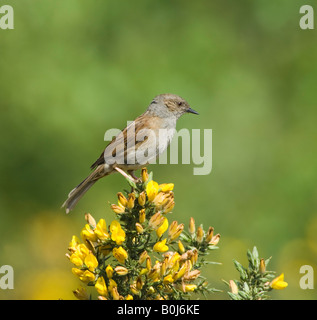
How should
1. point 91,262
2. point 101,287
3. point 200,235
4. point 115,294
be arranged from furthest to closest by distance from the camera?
point 200,235, point 91,262, point 101,287, point 115,294

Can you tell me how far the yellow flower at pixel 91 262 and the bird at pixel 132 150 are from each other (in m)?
2.06

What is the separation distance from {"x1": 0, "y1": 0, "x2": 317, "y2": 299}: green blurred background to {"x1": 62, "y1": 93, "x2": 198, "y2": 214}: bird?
1.39 meters

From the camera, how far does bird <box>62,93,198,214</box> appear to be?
5.25 meters

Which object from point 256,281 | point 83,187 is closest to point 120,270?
point 256,281

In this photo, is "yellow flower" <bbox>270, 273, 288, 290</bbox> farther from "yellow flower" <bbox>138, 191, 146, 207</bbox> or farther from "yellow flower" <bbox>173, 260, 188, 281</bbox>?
"yellow flower" <bbox>138, 191, 146, 207</bbox>

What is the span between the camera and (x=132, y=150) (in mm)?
5355

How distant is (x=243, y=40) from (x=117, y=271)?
7023mm

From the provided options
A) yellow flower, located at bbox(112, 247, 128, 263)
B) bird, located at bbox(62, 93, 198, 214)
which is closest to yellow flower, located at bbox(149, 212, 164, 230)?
yellow flower, located at bbox(112, 247, 128, 263)

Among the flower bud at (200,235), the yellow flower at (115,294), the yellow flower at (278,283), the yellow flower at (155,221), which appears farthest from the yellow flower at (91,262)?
the yellow flower at (278,283)

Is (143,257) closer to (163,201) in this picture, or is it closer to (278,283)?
(163,201)

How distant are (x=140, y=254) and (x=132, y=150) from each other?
2.37m

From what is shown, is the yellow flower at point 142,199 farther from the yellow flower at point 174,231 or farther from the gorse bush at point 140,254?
the yellow flower at point 174,231

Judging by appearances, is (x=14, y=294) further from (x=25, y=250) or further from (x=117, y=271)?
(x=117, y=271)

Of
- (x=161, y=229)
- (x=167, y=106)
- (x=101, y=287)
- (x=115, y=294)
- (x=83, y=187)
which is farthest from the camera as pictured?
(x=167, y=106)
